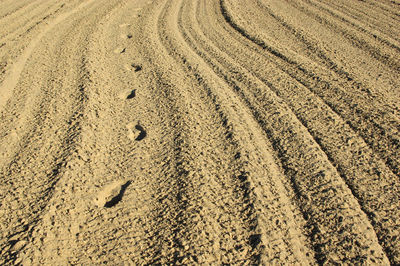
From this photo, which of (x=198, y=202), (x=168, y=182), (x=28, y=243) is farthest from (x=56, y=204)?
(x=198, y=202)

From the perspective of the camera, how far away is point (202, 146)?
277 cm

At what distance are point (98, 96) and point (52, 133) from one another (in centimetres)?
76

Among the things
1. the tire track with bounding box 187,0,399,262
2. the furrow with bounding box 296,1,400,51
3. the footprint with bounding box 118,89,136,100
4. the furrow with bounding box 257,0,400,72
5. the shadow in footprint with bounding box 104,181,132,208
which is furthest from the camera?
the furrow with bounding box 296,1,400,51

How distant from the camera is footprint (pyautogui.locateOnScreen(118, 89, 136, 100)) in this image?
3.61m

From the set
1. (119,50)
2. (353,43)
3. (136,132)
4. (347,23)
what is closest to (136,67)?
(119,50)

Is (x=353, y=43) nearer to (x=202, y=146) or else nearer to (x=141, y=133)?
(x=202, y=146)

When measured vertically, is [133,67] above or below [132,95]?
above

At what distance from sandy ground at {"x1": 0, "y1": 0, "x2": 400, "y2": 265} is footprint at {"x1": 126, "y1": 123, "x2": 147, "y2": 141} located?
0.6 inches

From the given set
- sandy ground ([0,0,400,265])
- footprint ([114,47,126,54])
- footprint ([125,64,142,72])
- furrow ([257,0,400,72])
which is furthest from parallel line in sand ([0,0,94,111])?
furrow ([257,0,400,72])

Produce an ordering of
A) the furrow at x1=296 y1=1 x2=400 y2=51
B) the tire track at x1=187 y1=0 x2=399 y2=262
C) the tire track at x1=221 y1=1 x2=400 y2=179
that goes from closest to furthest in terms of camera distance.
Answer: the tire track at x1=187 y1=0 x2=399 y2=262, the tire track at x1=221 y1=1 x2=400 y2=179, the furrow at x1=296 y1=1 x2=400 y2=51

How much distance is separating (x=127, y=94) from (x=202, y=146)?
4.66ft

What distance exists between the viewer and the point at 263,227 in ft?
6.74

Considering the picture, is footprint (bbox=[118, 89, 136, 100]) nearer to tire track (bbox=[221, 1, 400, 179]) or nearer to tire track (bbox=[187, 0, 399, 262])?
tire track (bbox=[187, 0, 399, 262])

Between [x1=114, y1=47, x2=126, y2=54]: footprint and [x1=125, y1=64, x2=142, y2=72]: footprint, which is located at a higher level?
[x1=114, y1=47, x2=126, y2=54]: footprint
